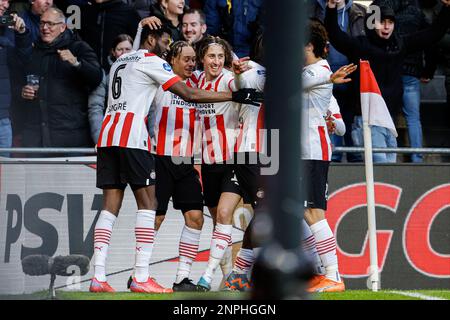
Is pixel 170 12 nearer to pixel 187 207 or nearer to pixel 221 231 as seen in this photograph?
pixel 187 207

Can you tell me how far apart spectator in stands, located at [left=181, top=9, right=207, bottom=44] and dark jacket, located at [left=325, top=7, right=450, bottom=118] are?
1.41m

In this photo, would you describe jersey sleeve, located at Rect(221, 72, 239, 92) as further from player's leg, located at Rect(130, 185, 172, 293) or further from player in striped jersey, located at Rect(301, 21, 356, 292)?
player's leg, located at Rect(130, 185, 172, 293)

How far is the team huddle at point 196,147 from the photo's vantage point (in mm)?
8367

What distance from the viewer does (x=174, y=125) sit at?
9227 mm

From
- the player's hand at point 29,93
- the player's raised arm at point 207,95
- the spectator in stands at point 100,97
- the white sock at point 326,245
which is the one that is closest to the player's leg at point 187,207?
the player's raised arm at point 207,95

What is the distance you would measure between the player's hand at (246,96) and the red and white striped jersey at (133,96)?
19.9 inches

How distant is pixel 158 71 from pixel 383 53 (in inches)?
147

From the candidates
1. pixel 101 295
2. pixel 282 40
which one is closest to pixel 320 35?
pixel 101 295

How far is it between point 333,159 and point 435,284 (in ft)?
5.86

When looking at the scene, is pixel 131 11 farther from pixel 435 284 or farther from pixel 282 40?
pixel 282 40

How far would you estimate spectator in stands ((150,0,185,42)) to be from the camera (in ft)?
35.8

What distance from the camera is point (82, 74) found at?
10.6 m

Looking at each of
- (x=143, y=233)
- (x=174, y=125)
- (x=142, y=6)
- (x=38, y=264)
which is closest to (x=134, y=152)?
(x=143, y=233)

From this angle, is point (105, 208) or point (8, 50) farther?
point (8, 50)
